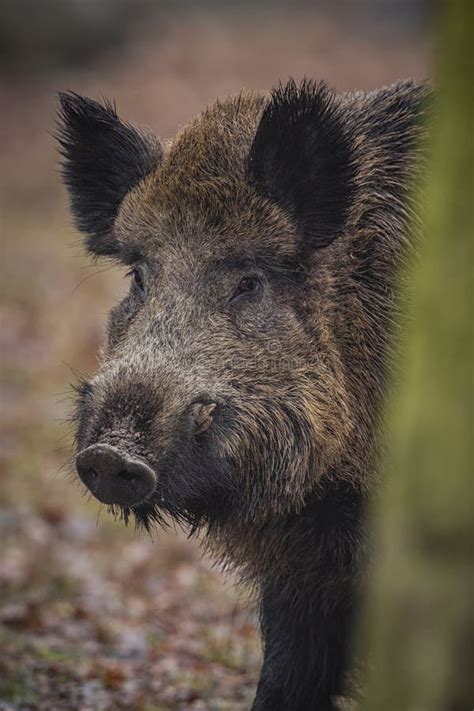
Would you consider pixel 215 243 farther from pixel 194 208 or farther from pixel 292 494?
pixel 292 494

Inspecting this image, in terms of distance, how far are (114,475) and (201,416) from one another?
409 millimetres

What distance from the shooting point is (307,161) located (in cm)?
457

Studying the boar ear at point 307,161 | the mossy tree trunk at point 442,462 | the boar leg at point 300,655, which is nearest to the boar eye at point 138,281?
the boar ear at point 307,161

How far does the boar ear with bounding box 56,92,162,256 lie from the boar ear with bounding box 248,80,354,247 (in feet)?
1.94

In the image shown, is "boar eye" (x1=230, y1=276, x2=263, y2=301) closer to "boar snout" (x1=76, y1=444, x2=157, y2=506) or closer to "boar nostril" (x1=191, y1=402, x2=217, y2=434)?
"boar nostril" (x1=191, y1=402, x2=217, y2=434)

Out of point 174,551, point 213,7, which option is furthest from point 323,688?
point 213,7

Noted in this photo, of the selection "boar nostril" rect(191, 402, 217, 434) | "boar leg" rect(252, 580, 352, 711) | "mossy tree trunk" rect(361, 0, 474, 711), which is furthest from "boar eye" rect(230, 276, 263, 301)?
"mossy tree trunk" rect(361, 0, 474, 711)

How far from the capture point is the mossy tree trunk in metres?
2.36

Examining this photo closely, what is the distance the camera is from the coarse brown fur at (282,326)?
433 cm

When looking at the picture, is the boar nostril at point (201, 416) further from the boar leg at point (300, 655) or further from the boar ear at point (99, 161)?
the boar ear at point (99, 161)

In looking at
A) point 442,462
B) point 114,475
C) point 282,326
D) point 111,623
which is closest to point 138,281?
point 282,326

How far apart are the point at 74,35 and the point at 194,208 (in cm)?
2138

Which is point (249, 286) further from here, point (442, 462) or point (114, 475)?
point (442, 462)

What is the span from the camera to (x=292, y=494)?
4.44 meters
